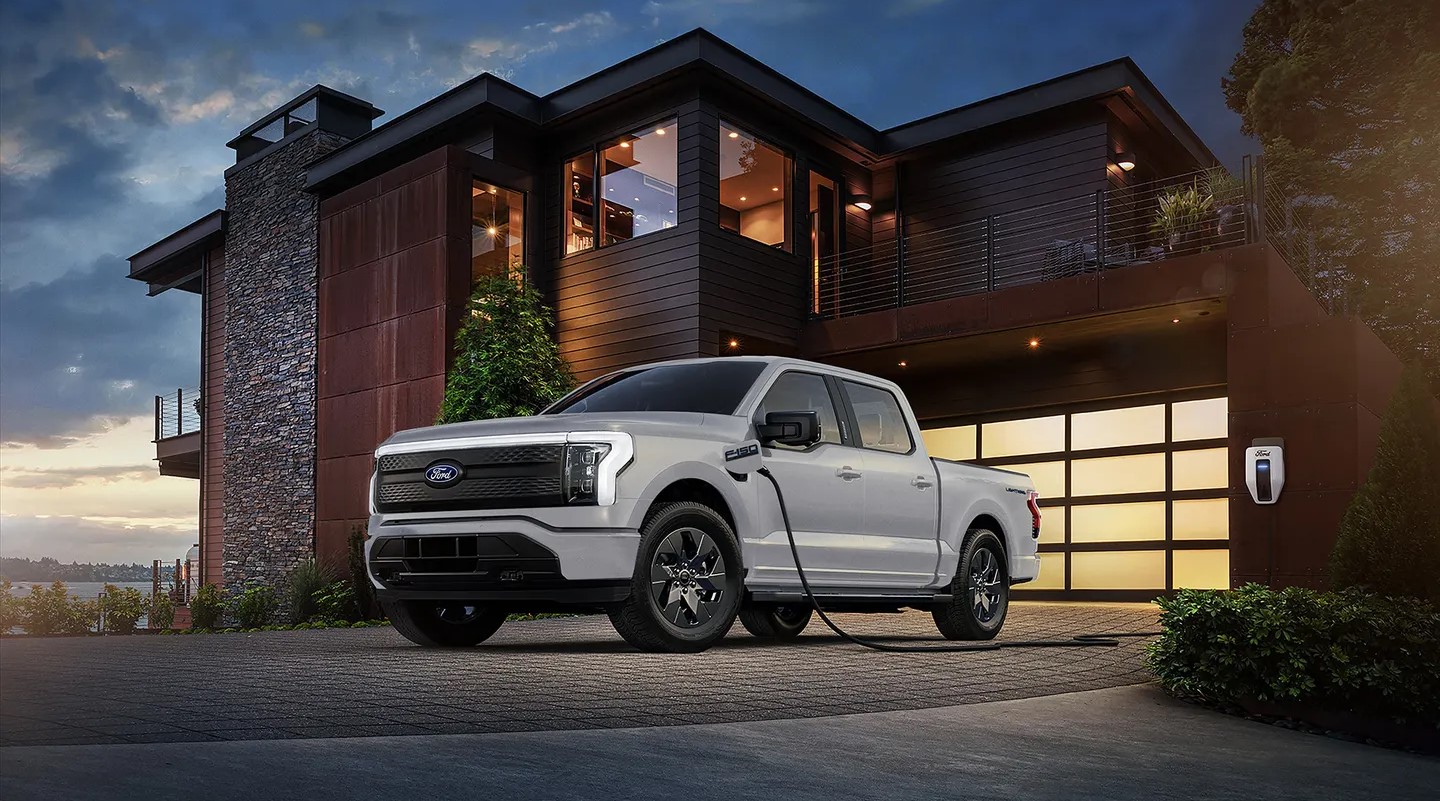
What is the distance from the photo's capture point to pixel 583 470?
7332 millimetres

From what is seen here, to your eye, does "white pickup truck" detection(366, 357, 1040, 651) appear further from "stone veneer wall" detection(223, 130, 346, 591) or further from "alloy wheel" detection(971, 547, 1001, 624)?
"stone veneer wall" detection(223, 130, 346, 591)

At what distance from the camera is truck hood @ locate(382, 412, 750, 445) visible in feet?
24.6

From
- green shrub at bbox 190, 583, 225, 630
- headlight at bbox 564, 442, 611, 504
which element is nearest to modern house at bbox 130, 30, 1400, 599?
green shrub at bbox 190, 583, 225, 630

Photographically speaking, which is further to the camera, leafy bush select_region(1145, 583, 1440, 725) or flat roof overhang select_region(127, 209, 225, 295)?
flat roof overhang select_region(127, 209, 225, 295)

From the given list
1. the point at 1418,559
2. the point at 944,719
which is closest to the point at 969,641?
the point at 1418,559

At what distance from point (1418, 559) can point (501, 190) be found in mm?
14814

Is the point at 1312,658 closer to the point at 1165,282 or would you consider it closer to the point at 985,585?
the point at 985,585

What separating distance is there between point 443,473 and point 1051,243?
13.4m

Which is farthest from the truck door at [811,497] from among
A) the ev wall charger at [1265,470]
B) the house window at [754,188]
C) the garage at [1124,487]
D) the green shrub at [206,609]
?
the green shrub at [206,609]

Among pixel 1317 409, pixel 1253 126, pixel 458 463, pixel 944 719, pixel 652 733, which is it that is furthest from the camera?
pixel 1253 126

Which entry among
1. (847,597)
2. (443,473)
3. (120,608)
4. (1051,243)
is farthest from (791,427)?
(120,608)

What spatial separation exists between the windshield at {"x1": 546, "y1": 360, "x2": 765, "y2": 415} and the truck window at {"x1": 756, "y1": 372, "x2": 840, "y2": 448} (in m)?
0.19

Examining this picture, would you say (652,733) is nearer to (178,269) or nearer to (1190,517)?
(1190,517)

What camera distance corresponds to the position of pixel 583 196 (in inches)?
787
